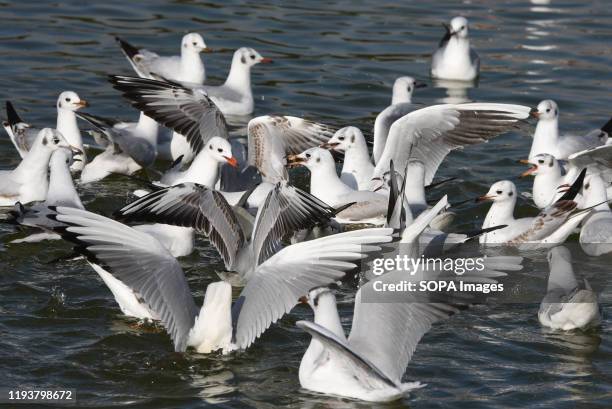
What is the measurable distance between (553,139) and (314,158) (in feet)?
9.05

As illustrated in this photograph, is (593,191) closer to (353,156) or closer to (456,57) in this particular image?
(353,156)

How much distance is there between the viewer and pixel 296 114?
14188mm

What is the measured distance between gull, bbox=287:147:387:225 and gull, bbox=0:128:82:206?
2.13 meters

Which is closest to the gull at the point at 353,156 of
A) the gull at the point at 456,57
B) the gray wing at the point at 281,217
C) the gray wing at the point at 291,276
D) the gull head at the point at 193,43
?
the gray wing at the point at 281,217

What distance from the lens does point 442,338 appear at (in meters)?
8.30

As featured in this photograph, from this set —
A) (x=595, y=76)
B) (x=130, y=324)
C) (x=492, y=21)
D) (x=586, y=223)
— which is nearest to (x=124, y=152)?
(x=130, y=324)

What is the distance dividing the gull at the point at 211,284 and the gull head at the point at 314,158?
9.99ft

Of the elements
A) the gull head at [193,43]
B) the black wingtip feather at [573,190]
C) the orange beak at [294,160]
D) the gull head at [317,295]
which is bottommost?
the gull head at [317,295]

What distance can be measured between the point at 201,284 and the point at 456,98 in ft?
22.7

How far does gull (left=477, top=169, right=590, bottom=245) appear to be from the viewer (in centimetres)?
994

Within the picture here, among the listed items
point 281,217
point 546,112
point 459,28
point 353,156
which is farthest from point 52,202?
point 459,28

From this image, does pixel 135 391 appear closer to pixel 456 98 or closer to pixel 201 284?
pixel 201 284

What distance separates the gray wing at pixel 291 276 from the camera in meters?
7.51

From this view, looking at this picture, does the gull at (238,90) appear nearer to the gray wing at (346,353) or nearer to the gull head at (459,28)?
the gull head at (459,28)
